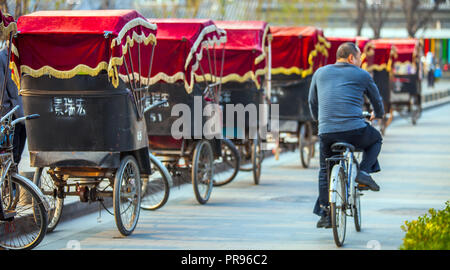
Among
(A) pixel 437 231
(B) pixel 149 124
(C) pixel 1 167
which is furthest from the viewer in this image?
(B) pixel 149 124

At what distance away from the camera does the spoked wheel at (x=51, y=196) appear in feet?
30.6

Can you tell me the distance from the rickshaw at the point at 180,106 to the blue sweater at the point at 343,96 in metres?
2.68

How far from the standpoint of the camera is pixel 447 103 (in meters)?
41.2

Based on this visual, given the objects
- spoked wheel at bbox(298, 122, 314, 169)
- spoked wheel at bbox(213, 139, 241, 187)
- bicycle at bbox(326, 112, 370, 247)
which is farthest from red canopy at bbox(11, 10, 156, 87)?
spoked wheel at bbox(298, 122, 314, 169)

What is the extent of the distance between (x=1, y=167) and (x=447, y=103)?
35.2 metres

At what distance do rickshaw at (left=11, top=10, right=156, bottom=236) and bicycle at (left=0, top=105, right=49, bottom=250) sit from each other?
2.41 feet

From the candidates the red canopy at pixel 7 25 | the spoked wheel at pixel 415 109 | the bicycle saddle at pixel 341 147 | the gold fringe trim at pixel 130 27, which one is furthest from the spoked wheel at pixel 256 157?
the spoked wheel at pixel 415 109

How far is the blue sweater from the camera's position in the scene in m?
8.77

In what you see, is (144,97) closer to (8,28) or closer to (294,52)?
(8,28)

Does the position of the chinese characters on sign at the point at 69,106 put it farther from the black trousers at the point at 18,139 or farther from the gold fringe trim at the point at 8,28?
the black trousers at the point at 18,139

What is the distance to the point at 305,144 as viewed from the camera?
52.5 ft

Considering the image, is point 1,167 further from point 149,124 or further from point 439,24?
point 439,24

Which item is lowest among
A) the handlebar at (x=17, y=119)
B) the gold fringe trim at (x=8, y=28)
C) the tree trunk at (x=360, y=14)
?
the tree trunk at (x=360, y=14)

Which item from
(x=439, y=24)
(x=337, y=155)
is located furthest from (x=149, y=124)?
(x=439, y=24)
